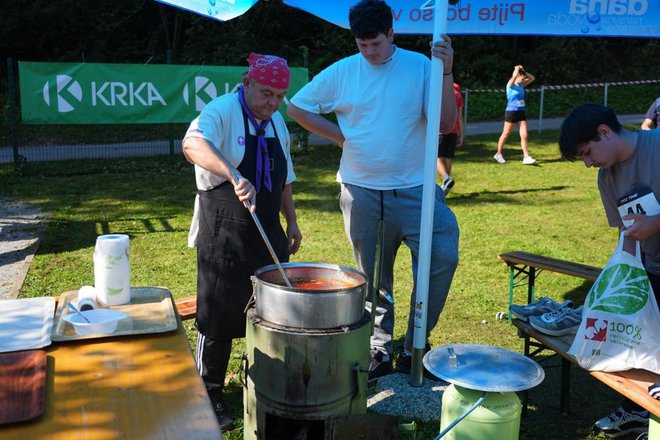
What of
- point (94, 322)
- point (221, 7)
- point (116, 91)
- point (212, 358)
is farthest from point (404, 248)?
point (116, 91)

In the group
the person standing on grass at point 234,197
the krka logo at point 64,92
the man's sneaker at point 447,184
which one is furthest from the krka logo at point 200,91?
the person standing on grass at point 234,197

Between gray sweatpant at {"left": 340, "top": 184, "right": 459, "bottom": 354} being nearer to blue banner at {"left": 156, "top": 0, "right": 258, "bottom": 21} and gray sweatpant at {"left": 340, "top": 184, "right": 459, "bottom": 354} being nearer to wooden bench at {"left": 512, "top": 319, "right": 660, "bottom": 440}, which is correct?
wooden bench at {"left": 512, "top": 319, "right": 660, "bottom": 440}

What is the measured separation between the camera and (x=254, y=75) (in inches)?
121

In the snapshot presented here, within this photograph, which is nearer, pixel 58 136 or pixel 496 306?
pixel 496 306

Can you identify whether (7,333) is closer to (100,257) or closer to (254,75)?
(100,257)

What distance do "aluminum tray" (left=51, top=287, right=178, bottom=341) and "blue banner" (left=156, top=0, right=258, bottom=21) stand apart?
1.35m

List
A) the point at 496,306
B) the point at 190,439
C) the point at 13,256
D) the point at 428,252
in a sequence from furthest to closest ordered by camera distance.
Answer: the point at 13,256 → the point at 496,306 → the point at 428,252 → the point at 190,439

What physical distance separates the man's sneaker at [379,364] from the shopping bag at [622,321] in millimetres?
1237

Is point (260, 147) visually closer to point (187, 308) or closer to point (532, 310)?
point (187, 308)

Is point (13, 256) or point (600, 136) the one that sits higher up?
point (600, 136)

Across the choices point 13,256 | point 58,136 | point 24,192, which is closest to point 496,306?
point 13,256

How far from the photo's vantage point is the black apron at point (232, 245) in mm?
3225

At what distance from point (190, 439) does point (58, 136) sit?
48.1 ft

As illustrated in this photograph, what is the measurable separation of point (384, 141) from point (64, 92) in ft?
26.6
